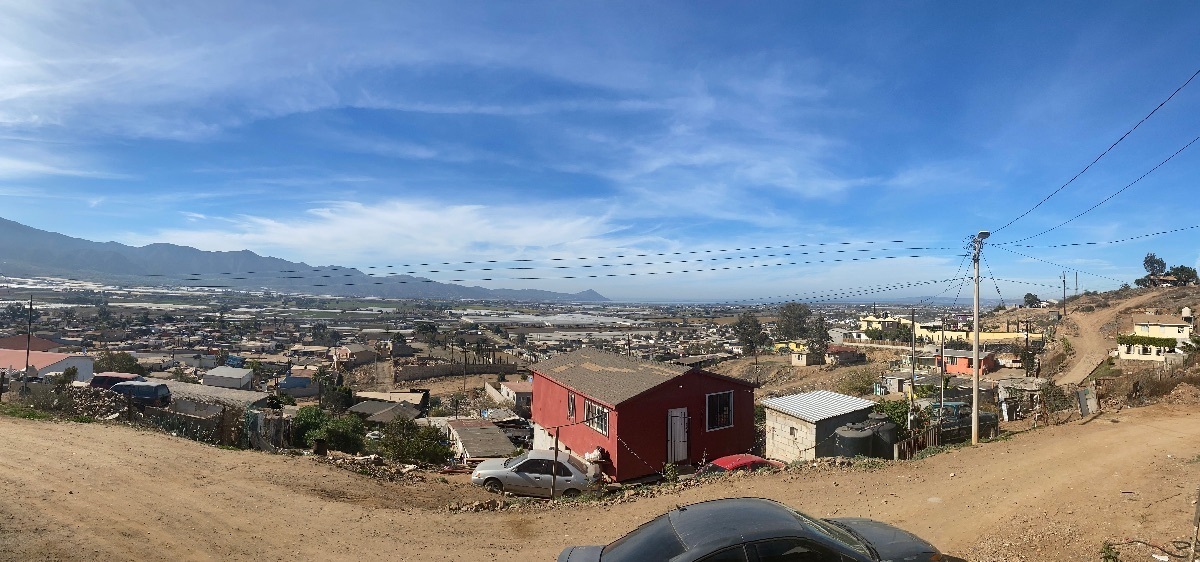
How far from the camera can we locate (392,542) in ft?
27.8

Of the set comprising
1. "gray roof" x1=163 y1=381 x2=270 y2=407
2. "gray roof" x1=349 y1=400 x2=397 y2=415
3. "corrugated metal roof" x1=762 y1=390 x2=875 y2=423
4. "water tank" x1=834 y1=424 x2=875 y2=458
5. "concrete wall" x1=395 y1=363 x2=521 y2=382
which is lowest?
"concrete wall" x1=395 y1=363 x2=521 y2=382

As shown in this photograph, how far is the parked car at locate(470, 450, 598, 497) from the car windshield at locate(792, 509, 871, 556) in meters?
8.57

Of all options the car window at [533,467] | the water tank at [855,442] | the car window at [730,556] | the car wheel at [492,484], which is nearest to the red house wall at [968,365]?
the water tank at [855,442]

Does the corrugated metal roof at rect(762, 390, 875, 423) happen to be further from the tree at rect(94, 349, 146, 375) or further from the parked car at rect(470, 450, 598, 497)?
the tree at rect(94, 349, 146, 375)

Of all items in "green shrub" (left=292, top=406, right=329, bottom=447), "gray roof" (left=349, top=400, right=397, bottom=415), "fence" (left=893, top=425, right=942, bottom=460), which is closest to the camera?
"fence" (left=893, top=425, right=942, bottom=460)

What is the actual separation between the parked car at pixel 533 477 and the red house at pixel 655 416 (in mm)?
1776

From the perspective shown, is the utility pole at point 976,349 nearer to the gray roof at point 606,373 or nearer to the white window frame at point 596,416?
the gray roof at point 606,373

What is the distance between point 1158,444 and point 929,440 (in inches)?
177

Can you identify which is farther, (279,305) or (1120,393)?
(279,305)

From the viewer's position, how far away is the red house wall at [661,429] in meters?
16.3

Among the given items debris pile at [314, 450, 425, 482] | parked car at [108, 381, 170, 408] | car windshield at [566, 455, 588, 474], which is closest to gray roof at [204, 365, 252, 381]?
parked car at [108, 381, 170, 408]

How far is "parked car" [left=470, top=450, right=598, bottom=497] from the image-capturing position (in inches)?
516

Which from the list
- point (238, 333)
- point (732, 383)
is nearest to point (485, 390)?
point (732, 383)

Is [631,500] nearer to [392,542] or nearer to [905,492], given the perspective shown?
[392,542]
